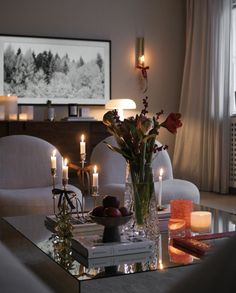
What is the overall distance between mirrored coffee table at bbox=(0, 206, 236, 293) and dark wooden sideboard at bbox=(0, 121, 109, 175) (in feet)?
9.87

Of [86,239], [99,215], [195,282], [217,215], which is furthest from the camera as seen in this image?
[217,215]

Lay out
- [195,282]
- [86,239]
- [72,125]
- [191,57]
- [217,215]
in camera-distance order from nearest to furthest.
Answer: [195,282] → [86,239] → [217,215] → [72,125] → [191,57]

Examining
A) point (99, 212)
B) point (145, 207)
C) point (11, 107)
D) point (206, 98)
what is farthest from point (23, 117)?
point (99, 212)

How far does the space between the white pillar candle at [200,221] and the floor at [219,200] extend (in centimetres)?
284

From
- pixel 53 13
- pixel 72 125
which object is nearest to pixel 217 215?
pixel 72 125

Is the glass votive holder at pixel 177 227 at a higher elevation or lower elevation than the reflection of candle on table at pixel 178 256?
higher

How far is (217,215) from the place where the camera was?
2.72 metres

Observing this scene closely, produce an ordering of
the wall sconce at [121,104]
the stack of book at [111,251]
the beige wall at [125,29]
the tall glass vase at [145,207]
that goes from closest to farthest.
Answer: the stack of book at [111,251] → the tall glass vase at [145,207] → the wall sconce at [121,104] → the beige wall at [125,29]

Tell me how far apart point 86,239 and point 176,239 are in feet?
1.25

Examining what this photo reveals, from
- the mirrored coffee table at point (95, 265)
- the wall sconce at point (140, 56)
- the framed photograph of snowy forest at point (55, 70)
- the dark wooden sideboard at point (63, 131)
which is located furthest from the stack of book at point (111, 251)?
the wall sconce at point (140, 56)

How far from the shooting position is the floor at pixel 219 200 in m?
5.29

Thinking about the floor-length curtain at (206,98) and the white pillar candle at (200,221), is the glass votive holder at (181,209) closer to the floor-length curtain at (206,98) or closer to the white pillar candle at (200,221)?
the white pillar candle at (200,221)

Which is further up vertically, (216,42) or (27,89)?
(216,42)

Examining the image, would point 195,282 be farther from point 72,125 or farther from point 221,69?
point 221,69
